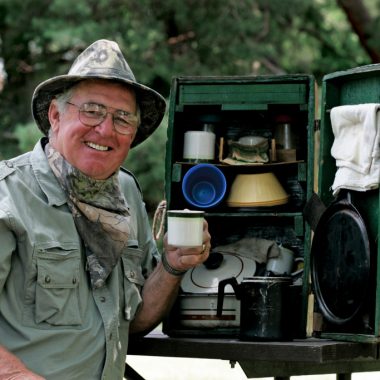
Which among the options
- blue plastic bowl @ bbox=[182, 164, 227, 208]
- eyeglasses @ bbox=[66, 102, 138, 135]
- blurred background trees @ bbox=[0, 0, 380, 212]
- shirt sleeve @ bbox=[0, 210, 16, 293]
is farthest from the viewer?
blurred background trees @ bbox=[0, 0, 380, 212]

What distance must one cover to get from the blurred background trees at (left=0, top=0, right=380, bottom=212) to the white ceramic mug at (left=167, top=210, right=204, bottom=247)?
6.27 metres

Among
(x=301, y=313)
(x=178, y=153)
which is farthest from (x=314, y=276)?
(x=178, y=153)

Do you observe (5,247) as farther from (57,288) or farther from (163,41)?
(163,41)

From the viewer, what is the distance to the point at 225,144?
4.05 metres

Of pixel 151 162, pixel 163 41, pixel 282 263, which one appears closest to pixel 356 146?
pixel 282 263

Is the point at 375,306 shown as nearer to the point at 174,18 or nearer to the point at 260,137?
the point at 260,137

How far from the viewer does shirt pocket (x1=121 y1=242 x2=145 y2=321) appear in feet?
11.9

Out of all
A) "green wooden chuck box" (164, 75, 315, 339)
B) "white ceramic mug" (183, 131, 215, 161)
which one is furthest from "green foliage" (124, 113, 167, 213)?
"white ceramic mug" (183, 131, 215, 161)

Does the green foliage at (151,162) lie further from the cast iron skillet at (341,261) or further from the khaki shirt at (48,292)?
the khaki shirt at (48,292)

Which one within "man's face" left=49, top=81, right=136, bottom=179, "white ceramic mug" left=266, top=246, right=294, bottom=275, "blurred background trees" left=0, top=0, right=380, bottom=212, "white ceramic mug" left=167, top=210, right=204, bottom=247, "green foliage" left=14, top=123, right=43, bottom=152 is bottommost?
"white ceramic mug" left=266, top=246, right=294, bottom=275

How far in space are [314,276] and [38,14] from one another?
7.75m

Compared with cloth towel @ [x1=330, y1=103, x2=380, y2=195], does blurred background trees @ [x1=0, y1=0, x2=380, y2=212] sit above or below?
above

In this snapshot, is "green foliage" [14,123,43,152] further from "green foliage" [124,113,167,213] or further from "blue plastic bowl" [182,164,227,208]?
"blue plastic bowl" [182,164,227,208]

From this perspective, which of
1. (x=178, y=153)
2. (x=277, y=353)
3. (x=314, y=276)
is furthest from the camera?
(x=178, y=153)
